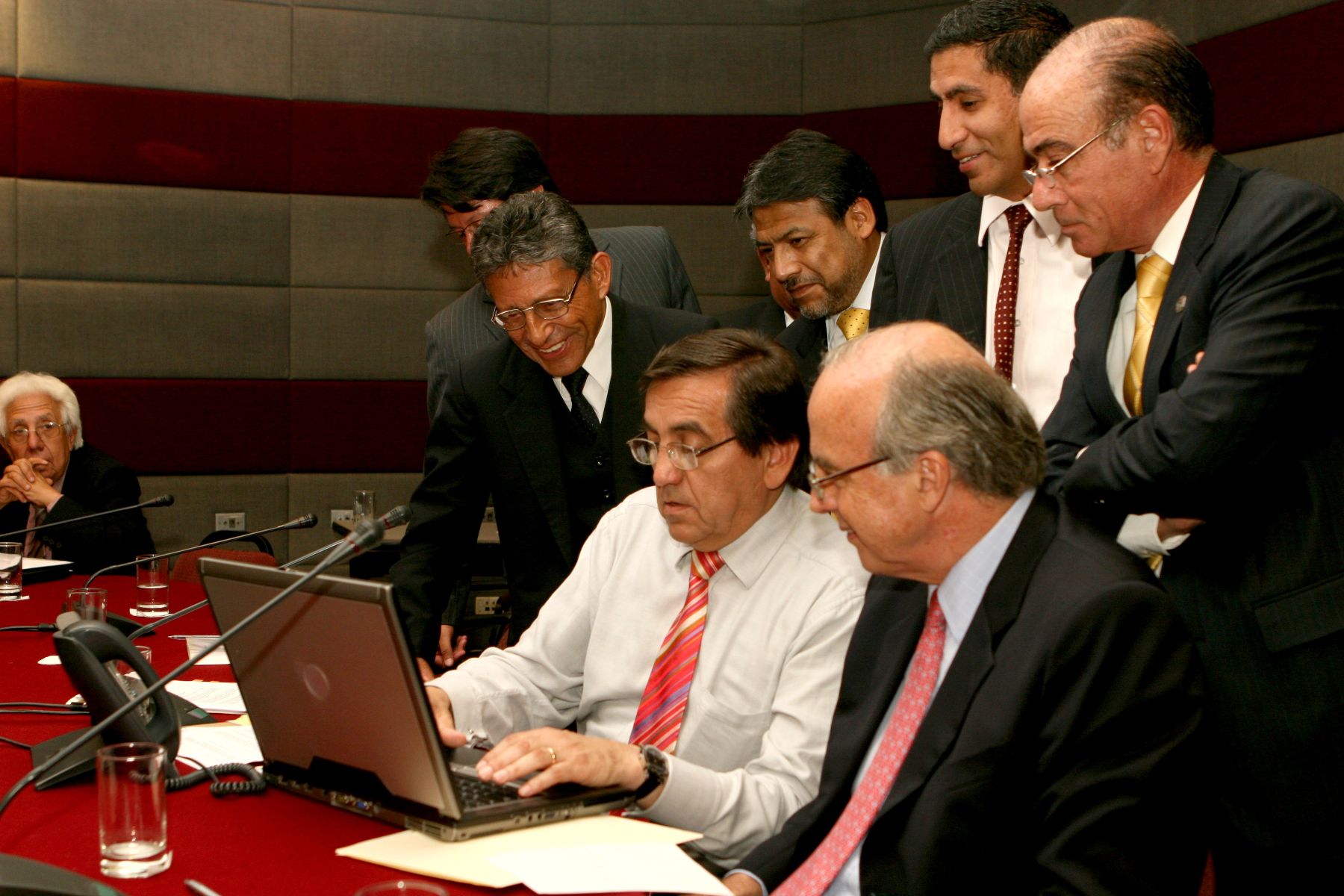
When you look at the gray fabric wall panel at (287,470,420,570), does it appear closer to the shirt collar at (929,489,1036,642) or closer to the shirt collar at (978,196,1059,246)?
the shirt collar at (978,196,1059,246)

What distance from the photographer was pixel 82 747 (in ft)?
5.36

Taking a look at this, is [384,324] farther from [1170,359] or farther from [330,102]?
[1170,359]

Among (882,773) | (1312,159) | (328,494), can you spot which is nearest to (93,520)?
(328,494)

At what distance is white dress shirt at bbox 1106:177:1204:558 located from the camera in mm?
1774

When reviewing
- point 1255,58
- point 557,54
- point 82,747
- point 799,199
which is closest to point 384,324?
point 557,54

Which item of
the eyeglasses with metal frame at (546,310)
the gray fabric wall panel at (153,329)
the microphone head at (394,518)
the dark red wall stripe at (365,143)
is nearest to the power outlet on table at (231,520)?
the gray fabric wall panel at (153,329)

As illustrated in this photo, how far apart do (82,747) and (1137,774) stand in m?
1.29

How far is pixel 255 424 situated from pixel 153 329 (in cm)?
55

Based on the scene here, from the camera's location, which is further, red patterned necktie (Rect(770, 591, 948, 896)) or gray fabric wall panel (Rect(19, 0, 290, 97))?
gray fabric wall panel (Rect(19, 0, 290, 97))

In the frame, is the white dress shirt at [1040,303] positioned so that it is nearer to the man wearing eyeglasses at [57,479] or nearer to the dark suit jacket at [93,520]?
the dark suit jacket at [93,520]

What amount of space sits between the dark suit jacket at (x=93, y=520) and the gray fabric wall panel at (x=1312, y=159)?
350 centimetres

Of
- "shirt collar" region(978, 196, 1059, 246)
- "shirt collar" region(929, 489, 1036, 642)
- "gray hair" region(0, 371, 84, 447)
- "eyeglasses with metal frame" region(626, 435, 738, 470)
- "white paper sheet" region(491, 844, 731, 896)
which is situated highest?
"shirt collar" region(978, 196, 1059, 246)

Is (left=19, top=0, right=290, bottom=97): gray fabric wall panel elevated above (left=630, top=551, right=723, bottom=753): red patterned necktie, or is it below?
above

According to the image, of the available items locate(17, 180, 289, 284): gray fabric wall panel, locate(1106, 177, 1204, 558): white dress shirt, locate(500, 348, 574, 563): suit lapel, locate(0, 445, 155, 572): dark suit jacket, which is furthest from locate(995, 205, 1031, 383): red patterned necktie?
locate(17, 180, 289, 284): gray fabric wall panel
